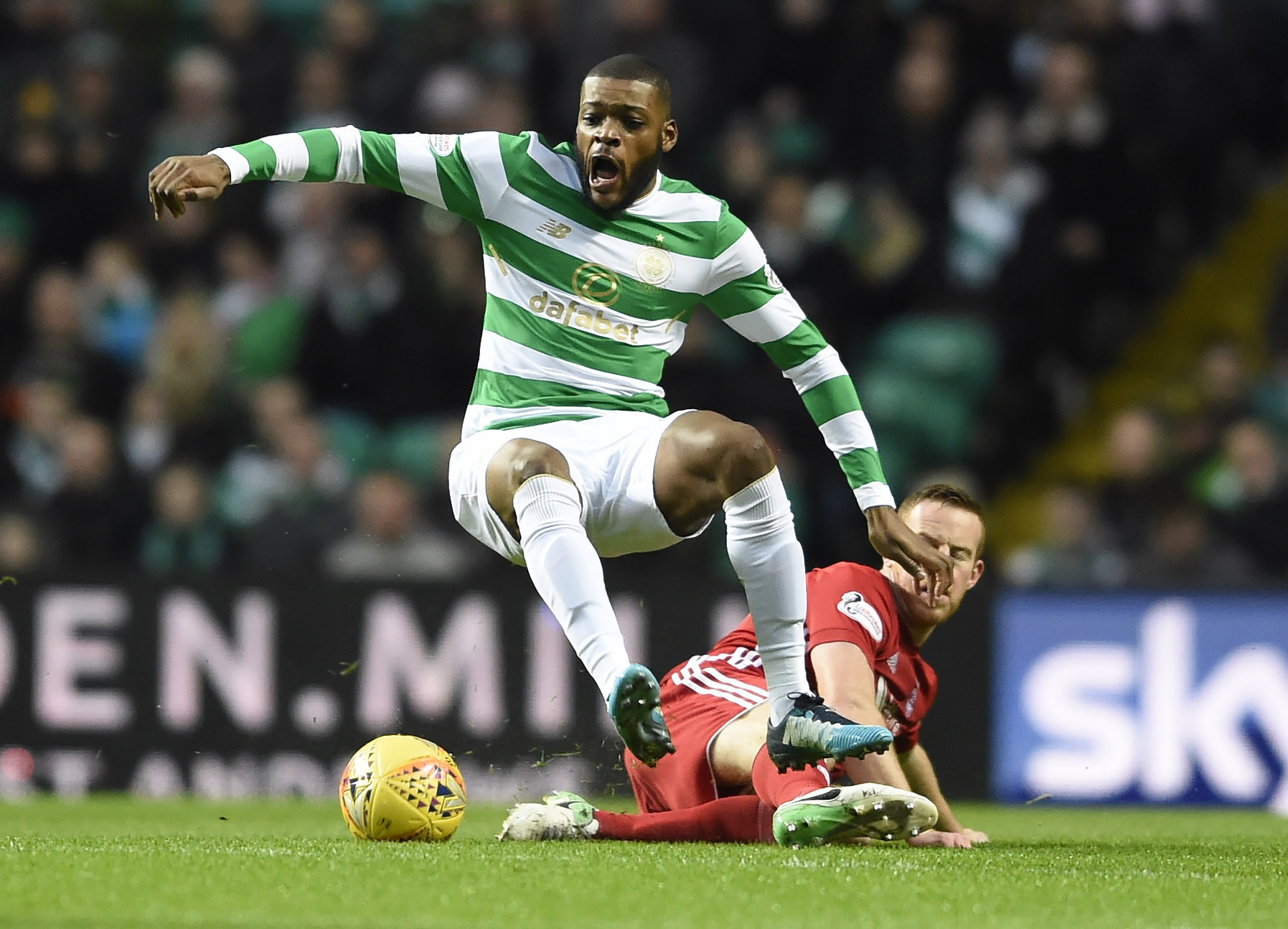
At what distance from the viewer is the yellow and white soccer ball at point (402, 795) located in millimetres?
4965

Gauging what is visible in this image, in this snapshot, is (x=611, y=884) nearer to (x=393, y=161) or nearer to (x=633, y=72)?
(x=393, y=161)

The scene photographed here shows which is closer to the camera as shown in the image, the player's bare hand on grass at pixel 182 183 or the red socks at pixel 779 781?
the player's bare hand on grass at pixel 182 183

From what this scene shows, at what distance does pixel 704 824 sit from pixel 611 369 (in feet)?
4.25

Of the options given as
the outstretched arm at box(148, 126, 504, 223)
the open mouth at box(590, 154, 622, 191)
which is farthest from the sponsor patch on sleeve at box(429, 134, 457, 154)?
the open mouth at box(590, 154, 622, 191)

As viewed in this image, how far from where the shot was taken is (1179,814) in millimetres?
7953

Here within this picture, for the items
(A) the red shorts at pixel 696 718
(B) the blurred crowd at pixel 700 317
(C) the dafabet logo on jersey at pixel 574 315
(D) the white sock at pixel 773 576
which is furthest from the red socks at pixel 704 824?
(B) the blurred crowd at pixel 700 317

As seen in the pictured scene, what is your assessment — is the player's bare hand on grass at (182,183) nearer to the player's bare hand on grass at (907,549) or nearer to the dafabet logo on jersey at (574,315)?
the dafabet logo on jersey at (574,315)

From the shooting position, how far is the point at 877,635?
520 cm

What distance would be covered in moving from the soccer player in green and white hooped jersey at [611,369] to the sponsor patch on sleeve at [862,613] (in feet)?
0.57

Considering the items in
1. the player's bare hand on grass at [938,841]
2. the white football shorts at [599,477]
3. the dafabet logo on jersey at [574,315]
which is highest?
the dafabet logo on jersey at [574,315]

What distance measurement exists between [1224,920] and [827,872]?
2.98ft

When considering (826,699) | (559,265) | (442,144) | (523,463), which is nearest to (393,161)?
(442,144)

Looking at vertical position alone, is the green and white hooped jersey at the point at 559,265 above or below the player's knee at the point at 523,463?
above

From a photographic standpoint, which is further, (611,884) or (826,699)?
(826,699)
